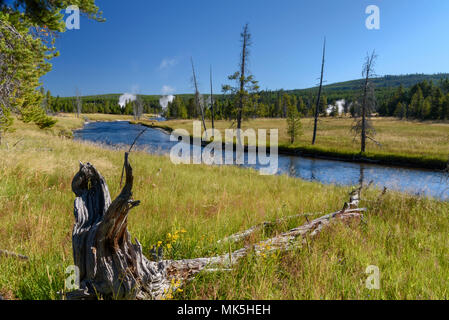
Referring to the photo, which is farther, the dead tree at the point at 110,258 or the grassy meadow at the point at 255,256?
the grassy meadow at the point at 255,256

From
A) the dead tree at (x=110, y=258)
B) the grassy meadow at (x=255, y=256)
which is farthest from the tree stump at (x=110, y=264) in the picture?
the grassy meadow at (x=255, y=256)

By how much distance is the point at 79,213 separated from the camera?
1751 mm

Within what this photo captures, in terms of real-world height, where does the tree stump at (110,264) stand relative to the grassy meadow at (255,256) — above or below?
above

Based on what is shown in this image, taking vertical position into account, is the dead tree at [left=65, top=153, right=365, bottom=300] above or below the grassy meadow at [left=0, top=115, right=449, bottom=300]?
above

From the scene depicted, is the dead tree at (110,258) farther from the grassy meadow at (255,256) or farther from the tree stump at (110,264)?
the grassy meadow at (255,256)

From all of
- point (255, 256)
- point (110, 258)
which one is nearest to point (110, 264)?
point (110, 258)

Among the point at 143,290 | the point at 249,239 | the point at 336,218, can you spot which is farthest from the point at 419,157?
the point at 143,290

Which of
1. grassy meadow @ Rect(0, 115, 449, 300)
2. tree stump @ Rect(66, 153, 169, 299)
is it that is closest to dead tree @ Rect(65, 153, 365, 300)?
tree stump @ Rect(66, 153, 169, 299)

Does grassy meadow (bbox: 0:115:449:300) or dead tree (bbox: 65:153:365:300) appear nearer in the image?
dead tree (bbox: 65:153:365:300)

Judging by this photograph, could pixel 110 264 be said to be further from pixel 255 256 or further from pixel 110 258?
pixel 255 256

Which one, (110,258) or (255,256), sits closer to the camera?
(110,258)

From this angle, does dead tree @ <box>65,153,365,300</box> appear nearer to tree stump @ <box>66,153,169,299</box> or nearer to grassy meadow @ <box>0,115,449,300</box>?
tree stump @ <box>66,153,169,299</box>

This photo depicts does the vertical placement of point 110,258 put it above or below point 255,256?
above

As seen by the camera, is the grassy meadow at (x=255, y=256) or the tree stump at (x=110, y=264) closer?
the tree stump at (x=110, y=264)
